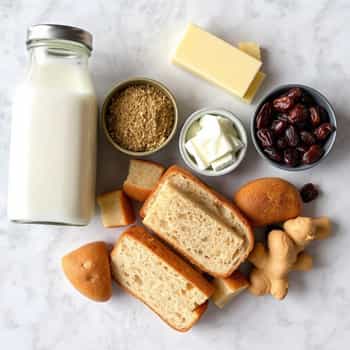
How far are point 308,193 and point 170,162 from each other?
347mm

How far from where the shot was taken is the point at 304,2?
1.28 metres

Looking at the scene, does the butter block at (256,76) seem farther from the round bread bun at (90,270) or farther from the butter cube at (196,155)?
the round bread bun at (90,270)

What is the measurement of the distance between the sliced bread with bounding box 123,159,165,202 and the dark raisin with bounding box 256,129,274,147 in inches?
9.6

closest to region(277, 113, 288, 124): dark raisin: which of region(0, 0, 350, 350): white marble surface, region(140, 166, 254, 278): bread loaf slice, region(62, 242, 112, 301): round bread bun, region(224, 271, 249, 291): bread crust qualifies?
region(0, 0, 350, 350): white marble surface

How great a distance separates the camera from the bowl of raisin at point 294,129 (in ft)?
3.86

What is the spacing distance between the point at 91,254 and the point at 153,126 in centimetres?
34

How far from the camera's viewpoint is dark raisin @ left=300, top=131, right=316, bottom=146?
1177 mm

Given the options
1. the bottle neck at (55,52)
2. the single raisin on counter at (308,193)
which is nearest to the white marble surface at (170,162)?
the single raisin on counter at (308,193)

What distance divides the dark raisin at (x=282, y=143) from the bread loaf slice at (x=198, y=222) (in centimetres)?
18

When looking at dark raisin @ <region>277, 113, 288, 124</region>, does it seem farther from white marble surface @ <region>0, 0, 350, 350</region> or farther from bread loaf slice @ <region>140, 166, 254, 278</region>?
bread loaf slice @ <region>140, 166, 254, 278</region>

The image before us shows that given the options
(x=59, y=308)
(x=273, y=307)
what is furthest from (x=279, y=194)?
(x=59, y=308)

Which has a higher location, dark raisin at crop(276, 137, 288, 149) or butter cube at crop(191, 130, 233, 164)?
dark raisin at crop(276, 137, 288, 149)

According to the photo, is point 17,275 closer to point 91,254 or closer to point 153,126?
point 91,254

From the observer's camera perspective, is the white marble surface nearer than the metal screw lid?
No
